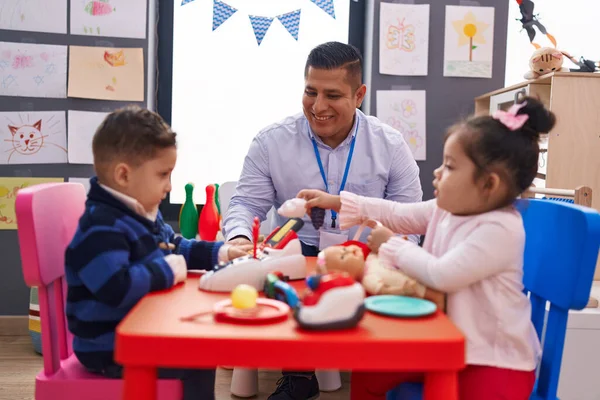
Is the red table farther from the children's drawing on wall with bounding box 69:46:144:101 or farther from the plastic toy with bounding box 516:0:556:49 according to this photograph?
the plastic toy with bounding box 516:0:556:49

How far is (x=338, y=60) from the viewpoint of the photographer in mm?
1837

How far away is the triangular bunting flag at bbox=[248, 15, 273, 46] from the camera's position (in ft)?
9.38

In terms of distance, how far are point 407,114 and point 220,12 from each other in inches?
41.0

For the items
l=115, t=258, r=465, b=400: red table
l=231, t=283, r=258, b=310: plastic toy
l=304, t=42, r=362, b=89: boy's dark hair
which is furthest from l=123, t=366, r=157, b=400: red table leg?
l=304, t=42, r=362, b=89: boy's dark hair

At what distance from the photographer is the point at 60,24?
2.63 metres

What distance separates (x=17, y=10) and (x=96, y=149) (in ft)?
6.02

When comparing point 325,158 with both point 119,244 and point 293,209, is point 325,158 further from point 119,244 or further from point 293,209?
point 119,244

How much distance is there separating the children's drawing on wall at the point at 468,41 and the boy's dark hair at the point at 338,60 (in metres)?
1.06

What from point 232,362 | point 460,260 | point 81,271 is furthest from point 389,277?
point 81,271

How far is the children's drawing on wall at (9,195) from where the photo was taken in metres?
2.64

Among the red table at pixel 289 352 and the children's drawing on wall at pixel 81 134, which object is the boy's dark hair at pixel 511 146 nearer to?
the red table at pixel 289 352

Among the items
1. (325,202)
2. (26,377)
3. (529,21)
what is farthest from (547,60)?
(26,377)

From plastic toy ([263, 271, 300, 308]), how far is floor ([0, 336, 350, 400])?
1238mm

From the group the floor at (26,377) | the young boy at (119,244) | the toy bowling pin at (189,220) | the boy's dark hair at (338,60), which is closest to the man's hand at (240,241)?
the young boy at (119,244)
